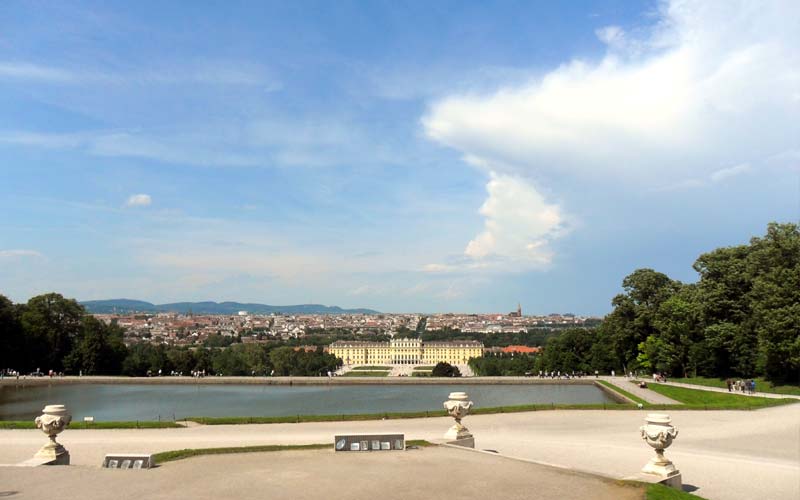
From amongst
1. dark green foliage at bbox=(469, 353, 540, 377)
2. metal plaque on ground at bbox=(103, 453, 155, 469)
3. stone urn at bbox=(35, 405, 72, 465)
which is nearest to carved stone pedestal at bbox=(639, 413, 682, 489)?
metal plaque on ground at bbox=(103, 453, 155, 469)

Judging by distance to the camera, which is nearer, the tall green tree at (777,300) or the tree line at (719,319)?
the tall green tree at (777,300)

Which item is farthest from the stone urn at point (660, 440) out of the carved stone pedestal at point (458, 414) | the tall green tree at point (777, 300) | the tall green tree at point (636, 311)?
the tall green tree at point (636, 311)

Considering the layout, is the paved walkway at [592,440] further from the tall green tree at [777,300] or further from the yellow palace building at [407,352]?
the yellow palace building at [407,352]

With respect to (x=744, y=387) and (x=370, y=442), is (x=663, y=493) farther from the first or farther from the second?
(x=744, y=387)

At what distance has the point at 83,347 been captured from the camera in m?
46.8

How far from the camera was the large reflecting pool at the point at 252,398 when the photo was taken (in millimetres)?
24391

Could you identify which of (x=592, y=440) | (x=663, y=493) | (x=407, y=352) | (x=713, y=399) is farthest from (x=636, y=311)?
(x=407, y=352)

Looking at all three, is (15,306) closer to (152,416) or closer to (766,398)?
(152,416)

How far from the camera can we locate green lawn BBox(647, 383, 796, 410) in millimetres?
20188

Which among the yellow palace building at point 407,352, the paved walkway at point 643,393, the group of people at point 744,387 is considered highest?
the group of people at point 744,387

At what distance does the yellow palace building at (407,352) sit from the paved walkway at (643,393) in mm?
91602

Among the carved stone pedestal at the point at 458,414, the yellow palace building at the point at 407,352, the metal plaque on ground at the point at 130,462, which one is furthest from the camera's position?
the yellow palace building at the point at 407,352

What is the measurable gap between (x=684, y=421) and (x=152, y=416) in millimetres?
19550

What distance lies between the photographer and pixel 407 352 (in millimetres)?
130500
